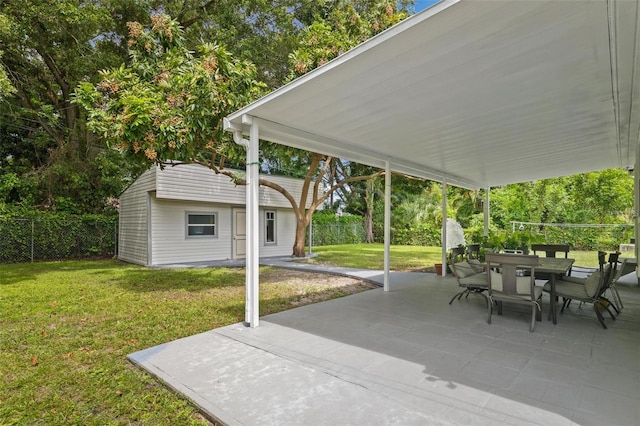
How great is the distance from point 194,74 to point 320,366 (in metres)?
5.31

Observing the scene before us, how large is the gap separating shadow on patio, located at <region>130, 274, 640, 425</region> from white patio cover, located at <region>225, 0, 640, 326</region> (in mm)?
2706

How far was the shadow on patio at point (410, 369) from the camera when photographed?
7.81 ft

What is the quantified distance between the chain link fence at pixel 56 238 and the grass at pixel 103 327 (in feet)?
6.58

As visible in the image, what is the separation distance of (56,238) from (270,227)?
7808mm

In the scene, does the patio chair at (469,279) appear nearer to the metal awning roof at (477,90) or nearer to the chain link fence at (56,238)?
the metal awning roof at (477,90)

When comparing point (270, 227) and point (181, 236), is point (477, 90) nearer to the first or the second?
point (181, 236)

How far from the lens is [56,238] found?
39.8ft

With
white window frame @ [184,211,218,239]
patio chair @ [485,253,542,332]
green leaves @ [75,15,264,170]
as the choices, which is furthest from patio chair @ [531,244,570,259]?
white window frame @ [184,211,218,239]

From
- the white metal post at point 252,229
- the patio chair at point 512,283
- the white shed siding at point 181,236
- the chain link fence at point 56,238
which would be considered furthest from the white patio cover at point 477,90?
the chain link fence at point 56,238

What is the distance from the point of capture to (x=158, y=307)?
5.75 metres

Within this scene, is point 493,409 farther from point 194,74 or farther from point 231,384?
point 194,74

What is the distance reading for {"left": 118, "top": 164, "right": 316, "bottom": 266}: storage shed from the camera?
11.1m

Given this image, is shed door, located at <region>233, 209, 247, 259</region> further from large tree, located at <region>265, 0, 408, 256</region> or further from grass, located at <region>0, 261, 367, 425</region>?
grass, located at <region>0, 261, 367, 425</region>

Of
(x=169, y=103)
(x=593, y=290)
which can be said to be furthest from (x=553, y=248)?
(x=169, y=103)
